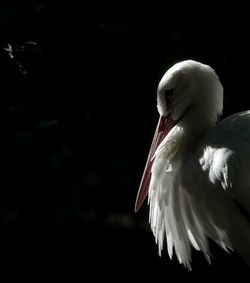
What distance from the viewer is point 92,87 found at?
4.52 meters

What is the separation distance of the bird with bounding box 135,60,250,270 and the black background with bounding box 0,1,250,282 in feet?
1.72

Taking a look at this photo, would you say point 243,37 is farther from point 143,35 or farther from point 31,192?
point 31,192

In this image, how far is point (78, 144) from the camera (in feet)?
16.3

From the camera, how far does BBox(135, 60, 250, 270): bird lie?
3.62m

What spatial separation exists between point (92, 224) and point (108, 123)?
47.7 inches

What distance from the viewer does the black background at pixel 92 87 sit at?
4.32m

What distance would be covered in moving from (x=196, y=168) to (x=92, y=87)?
0.98 meters

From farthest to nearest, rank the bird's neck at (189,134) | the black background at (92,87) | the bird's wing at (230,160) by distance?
the black background at (92,87)
the bird's neck at (189,134)
the bird's wing at (230,160)

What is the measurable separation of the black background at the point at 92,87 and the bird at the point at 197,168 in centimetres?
53

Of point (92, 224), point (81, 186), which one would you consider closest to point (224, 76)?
point (81, 186)

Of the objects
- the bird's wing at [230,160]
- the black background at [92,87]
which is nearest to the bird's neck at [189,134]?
the bird's wing at [230,160]

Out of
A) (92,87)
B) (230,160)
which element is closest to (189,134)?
(230,160)

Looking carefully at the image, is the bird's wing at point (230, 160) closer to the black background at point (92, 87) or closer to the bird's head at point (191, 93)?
the bird's head at point (191, 93)

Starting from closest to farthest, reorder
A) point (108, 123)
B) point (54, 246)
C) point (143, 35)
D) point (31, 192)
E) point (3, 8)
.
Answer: point (3, 8), point (143, 35), point (108, 123), point (31, 192), point (54, 246)
